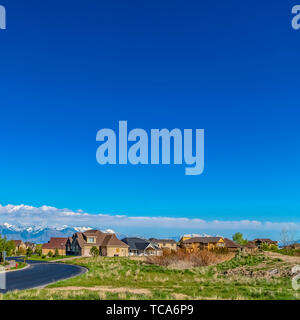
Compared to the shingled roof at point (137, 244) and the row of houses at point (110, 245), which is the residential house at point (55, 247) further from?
the shingled roof at point (137, 244)

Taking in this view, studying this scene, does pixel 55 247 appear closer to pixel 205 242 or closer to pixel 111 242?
pixel 111 242

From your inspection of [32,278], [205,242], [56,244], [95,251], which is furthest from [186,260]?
[56,244]

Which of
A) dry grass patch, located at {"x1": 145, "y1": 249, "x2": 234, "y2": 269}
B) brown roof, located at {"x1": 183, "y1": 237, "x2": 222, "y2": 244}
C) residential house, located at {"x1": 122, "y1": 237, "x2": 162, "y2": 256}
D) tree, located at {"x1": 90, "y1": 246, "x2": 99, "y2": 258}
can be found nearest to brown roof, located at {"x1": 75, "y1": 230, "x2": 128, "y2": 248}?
residential house, located at {"x1": 122, "y1": 237, "x2": 162, "y2": 256}

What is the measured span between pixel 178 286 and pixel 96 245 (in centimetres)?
6297

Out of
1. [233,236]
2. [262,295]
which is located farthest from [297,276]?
[233,236]

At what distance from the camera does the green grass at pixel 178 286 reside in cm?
1886

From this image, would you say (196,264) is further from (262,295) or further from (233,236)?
(233,236)

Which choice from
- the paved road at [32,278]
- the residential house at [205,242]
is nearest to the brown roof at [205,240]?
the residential house at [205,242]

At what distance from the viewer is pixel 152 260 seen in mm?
50625

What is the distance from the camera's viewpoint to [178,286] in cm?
2498

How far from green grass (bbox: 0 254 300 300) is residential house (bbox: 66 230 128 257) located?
1773 inches
